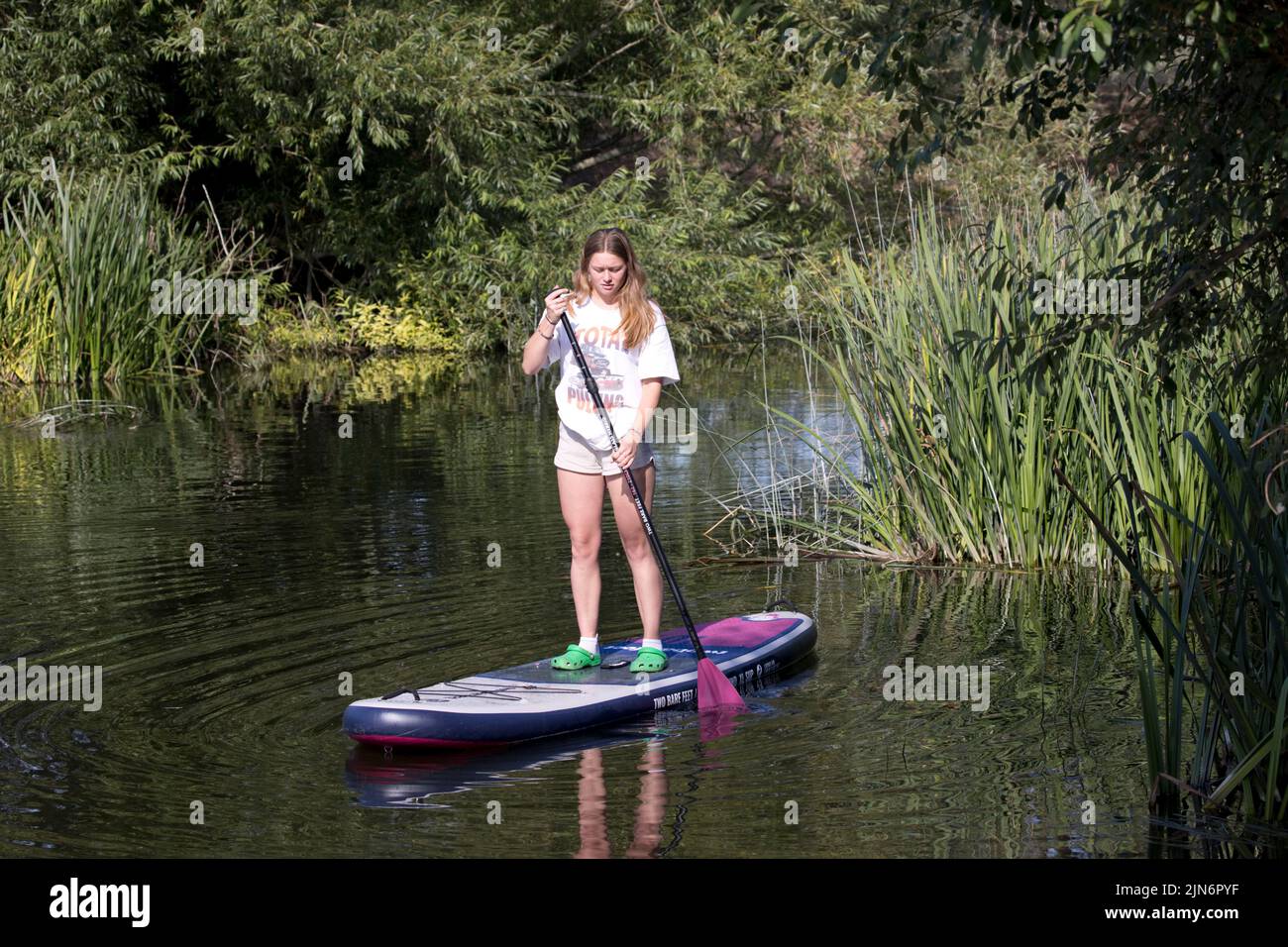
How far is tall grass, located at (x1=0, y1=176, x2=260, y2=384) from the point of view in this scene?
1805 centimetres

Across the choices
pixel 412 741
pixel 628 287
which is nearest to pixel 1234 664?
pixel 412 741

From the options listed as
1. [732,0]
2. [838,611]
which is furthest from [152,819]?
[838,611]

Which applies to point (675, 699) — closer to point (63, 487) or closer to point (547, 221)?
point (63, 487)

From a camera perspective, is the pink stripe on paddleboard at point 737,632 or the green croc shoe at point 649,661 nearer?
the green croc shoe at point 649,661

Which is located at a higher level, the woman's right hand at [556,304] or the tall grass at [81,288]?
the tall grass at [81,288]

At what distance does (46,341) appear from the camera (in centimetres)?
1827

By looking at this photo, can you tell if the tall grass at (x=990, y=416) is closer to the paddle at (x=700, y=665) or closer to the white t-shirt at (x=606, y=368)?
the white t-shirt at (x=606, y=368)

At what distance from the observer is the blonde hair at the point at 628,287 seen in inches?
264

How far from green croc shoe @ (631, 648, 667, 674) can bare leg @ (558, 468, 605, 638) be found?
9.6 inches

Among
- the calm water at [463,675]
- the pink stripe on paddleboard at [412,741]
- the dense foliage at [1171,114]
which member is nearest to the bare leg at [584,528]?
the calm water at [463,675]

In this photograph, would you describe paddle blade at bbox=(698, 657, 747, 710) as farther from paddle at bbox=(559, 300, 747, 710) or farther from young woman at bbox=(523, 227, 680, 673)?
young woman at bbox=(523, 227, 680, 673)

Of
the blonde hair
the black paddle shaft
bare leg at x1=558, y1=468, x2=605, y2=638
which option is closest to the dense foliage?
the blonde hair

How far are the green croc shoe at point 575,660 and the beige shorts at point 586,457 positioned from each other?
2.36 ft
